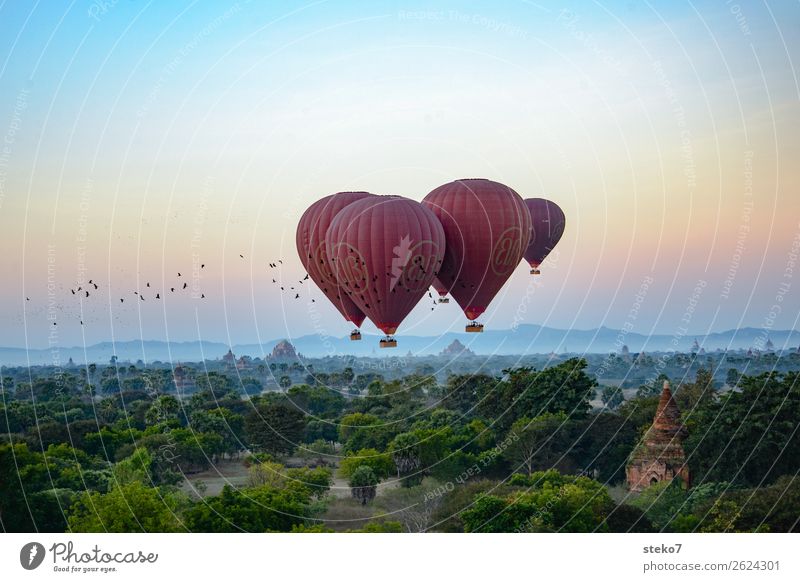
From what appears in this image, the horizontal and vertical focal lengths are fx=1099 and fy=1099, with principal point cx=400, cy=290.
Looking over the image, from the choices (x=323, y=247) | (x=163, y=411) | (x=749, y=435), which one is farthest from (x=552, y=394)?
(x=163, y=411)

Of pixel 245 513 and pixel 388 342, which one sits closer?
pixel 388 342

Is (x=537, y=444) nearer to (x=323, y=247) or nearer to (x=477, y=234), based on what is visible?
(x=477, y=234)

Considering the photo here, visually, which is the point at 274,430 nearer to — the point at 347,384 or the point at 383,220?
the point at 383,220

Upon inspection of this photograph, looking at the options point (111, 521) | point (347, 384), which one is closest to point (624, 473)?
point (111, 521)

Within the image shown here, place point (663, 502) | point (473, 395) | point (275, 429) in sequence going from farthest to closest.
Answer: point (473, 395) < point (275, 429) < point (663, 502)

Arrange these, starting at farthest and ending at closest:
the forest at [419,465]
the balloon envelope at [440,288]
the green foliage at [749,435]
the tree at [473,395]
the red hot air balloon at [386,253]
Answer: the tree at [473,395] → the green foliage at [749,435] → the forest at [419,465] → the balloon envelope at [440,288] → the red hot air balloon at [386,253]

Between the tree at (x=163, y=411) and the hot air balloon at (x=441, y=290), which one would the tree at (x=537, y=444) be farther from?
the tree at (x=163, y=411)

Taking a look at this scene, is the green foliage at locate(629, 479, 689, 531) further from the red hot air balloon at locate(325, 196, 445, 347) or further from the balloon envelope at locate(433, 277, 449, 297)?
the red hot air balloon at locate(325, 196, 445, 347)

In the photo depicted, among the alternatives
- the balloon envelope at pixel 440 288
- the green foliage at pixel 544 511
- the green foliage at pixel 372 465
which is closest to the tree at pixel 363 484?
the green foliage at pixel 372 465
